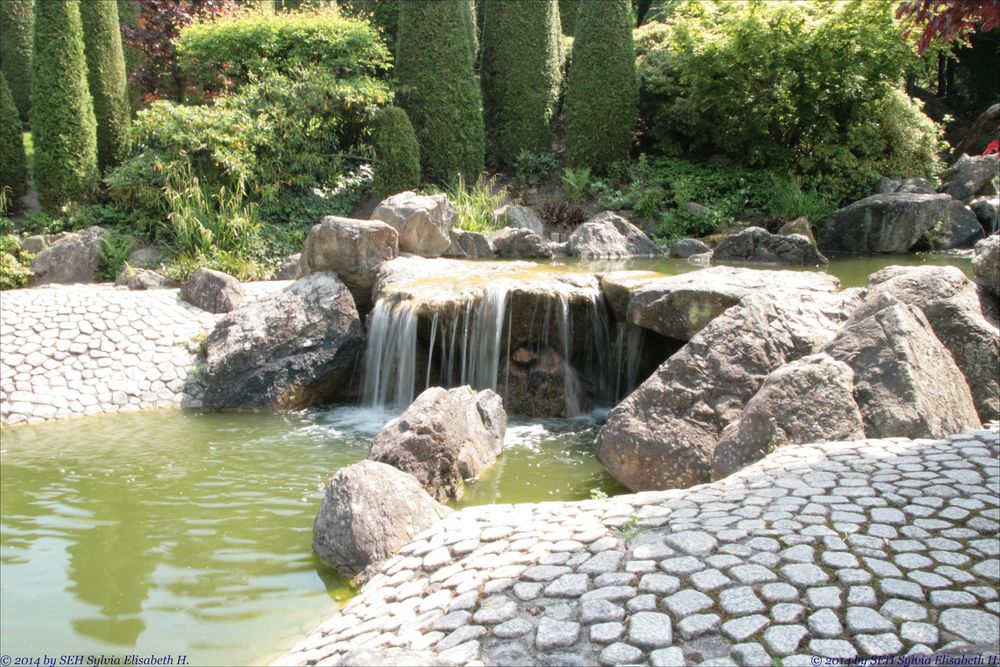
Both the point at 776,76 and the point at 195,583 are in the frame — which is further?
the point at 776,76

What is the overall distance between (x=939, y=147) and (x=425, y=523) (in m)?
17.4

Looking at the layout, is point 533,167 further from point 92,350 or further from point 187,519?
point 187,519

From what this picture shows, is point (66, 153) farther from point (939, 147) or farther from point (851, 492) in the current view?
point (939, 147)

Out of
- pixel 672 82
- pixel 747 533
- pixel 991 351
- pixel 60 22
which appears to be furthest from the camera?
pixel 672 82

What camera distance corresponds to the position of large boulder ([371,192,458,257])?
38.6ft

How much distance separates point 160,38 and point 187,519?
16842 mm

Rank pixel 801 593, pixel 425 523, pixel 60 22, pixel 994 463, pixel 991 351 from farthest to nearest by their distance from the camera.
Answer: pixel 60 22 → pixel 991 351 → pixel 425 523 → pixel 994 463 → pixel 801 593

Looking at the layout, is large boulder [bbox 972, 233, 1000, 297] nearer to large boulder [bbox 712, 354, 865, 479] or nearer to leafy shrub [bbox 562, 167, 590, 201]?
large boulder [bbox 712, 354, 865, 479]

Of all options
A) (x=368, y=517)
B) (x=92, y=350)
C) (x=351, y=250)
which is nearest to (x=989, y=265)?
(x=368, y=517)

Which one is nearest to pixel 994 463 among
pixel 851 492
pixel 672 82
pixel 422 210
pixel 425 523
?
pixel 851 492

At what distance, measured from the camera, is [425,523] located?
5117mm

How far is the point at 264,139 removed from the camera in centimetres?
1498

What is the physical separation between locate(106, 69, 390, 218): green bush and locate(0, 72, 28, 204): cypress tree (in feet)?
7.71

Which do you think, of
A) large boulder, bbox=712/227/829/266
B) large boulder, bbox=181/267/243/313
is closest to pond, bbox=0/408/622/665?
large boulder, bbox=181/267/243/313
